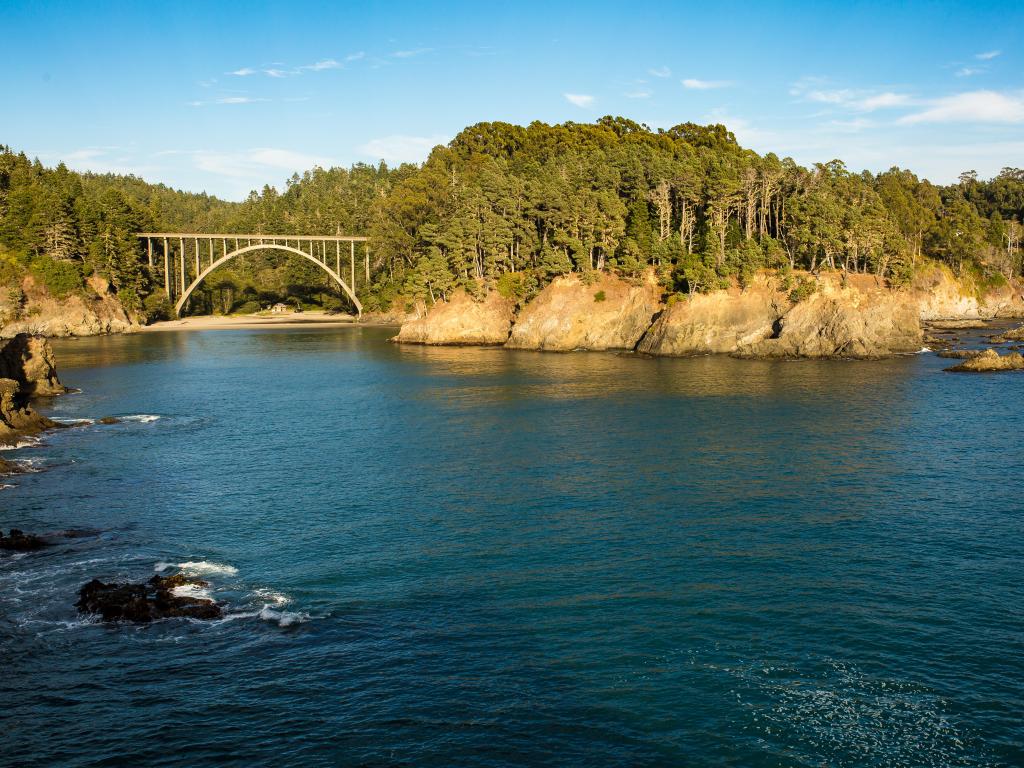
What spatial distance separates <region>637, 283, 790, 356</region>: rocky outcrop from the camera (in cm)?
11750

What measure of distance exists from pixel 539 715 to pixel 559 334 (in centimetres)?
10227

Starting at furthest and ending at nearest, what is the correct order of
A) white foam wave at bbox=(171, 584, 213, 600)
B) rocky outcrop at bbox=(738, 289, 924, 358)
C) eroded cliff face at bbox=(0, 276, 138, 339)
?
1. eroded cliff face at bbox=(0, 276, 138, 339)
2. rocky outcrop at bbox=(738, 289, 924, 358)
3. white foam wave at bbox=(171, 584, 213, 600)

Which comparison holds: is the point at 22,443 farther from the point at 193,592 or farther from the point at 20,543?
the point at 193,592

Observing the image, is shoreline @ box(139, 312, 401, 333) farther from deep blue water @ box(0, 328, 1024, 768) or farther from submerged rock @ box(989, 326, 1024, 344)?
submerged rock @ box(989, 326, 1024, 344)

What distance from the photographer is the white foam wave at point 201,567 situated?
39344 millimetres

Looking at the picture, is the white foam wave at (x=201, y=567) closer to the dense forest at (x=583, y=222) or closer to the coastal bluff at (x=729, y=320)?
the coastal bluff at (x=729, y=320)

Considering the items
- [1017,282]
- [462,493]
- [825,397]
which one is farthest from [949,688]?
[1017,282]

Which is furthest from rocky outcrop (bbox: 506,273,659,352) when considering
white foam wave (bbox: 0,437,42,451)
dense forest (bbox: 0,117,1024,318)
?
white foam wave (bbox: 0,437,42,451)

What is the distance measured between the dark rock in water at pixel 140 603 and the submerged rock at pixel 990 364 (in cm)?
9161

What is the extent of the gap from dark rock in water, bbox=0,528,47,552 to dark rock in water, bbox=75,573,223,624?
8.08 meters

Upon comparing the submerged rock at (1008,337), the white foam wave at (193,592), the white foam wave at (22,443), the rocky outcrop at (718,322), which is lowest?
the white foam wave at (193,592)

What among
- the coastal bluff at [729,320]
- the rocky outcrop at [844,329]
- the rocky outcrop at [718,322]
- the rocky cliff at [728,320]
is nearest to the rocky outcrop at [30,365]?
the coastal bluff at [729,320]

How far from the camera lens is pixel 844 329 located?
113 m

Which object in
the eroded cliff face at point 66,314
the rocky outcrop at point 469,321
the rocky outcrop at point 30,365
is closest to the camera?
the rocky outcrop at point 30,365
